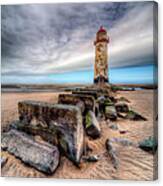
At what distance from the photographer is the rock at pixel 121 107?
2021 mm

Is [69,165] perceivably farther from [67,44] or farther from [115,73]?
[67,44]

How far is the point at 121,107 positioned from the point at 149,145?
0.29 m

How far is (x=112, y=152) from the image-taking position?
1976 millimetres

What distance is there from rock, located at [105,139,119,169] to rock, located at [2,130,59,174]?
0.32m

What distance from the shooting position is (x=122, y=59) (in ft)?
6.63

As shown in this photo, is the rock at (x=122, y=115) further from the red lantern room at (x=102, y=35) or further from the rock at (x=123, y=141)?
the red lantern room at (x=102, y=35)

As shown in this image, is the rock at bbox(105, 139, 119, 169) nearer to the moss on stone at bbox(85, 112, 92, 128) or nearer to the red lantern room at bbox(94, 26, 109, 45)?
the moss on stone at bbox(85, 112, 92, 128)

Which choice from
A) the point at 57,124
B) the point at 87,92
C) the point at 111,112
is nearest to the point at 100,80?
the point at 87,92

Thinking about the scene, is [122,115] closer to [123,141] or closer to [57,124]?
[123,141]

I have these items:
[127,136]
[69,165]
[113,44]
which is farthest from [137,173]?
[113,44]

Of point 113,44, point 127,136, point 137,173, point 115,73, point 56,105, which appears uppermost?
point 113,44

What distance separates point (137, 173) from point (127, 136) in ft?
0.77

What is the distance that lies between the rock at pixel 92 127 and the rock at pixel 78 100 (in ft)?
0.18

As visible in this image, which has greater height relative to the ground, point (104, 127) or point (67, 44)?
point (67, 44)
